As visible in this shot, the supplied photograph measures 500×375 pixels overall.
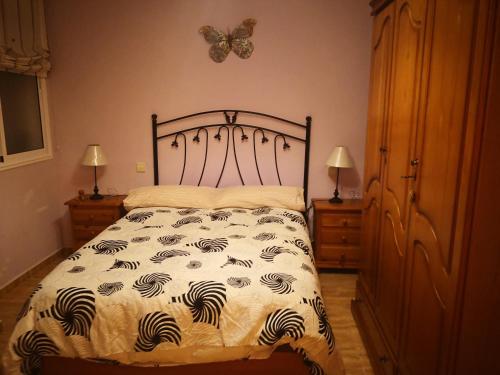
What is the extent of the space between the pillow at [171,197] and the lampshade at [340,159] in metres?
1.02

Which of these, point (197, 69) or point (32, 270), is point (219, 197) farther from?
point (32, 270)

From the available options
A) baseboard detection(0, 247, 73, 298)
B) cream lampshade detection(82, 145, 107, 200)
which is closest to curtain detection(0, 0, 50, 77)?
cream lampshade detection(82, 145, 107, 200)

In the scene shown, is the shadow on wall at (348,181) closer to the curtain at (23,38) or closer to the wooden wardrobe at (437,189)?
the wooden wardrobe at (437,189)

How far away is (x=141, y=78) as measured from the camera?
3406mm

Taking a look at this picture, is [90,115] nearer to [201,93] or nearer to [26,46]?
[26,46]

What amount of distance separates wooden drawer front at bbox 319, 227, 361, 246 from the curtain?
2698 millimetres

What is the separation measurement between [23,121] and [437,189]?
320 centimetres

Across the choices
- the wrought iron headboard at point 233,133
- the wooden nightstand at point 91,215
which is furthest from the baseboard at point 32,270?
the wrought iron headboard at point 233,133

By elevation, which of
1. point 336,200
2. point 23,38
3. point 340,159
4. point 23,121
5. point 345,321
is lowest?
point 345,321

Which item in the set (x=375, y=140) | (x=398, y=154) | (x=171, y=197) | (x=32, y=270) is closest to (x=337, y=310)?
(x=375, y=140)

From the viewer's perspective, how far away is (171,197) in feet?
10.3

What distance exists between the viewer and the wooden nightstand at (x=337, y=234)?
125 inches

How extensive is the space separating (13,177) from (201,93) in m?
1.65

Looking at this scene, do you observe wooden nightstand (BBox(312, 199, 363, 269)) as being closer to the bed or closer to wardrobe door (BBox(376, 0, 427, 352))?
wardrobe door (BBox(376, 0, 427, 352))
